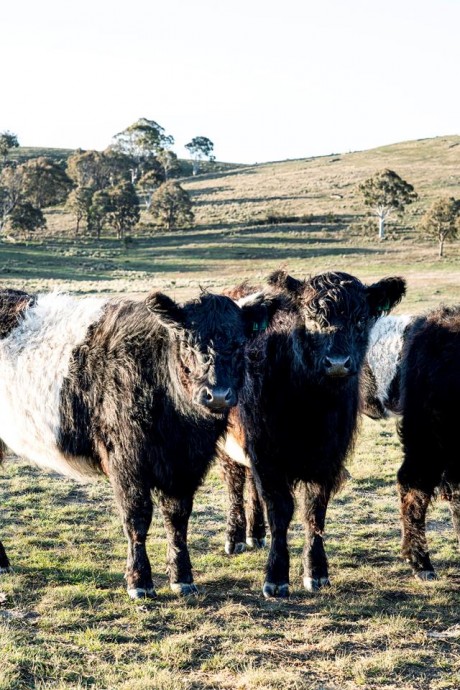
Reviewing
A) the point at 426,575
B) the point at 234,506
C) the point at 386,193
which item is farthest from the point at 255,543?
the point at 386,193

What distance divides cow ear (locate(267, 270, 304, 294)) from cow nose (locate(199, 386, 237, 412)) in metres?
1.30

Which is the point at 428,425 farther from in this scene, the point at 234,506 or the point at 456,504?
the point at 234,506

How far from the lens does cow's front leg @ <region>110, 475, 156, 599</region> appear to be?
6.39 m

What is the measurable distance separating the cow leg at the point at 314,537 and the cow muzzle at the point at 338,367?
1.21 metres

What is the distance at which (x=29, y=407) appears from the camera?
696 cm

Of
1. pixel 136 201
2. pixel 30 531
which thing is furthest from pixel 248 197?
pixel 30 531

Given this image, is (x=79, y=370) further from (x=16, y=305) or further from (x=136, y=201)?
(x=136, y=201)

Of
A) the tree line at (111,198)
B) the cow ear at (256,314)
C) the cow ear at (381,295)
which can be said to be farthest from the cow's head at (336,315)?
the tree line at (111,198)

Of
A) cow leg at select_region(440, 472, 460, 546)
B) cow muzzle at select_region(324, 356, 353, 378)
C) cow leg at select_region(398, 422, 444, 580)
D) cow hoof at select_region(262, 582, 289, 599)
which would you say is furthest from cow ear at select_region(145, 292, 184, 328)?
cow leg at select_region(440, 472, 460, 546)

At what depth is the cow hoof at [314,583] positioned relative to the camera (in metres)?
6.60

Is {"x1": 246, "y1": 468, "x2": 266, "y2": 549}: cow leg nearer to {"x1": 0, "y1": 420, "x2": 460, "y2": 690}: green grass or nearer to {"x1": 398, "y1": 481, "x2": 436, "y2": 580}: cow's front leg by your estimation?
{"x1": 0, "y1": 420, "x2": 460, "y2": 690}: green grass

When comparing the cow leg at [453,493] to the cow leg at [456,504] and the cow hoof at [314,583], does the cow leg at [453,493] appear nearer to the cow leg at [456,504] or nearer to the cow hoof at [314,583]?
the cow leg at [456,504]

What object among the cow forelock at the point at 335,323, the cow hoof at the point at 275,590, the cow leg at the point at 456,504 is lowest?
the cow hoof at the point at 275,590

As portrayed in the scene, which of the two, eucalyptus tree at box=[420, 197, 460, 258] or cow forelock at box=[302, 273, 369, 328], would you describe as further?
eucalyptus tree at box=[420, 197, 460, 258]
